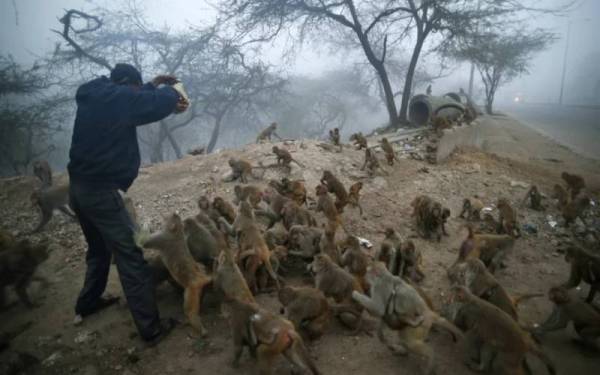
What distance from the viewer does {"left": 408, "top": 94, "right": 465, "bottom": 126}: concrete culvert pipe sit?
15595 millimetres

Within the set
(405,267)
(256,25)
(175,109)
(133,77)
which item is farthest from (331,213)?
(256,25)

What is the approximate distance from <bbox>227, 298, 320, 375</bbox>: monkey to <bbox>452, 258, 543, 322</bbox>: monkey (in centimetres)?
210

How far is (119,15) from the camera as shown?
61.2 feet

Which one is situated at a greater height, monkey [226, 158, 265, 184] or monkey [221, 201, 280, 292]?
monkey [226, 158, 265, 184]

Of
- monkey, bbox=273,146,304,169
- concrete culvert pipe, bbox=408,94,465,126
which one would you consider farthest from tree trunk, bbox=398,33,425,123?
monkey, bbox=273,146,304,169

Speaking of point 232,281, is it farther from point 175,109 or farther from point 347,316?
point 175,109

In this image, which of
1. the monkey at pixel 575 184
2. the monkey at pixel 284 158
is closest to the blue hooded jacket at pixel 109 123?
the monkey at pixel 284 158

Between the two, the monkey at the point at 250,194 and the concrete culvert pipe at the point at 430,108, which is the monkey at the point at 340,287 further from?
the concrete culvert pipe at the point at 430,108

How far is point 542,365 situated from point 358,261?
7.11 feet

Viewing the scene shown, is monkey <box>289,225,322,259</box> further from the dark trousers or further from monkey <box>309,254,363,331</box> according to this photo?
the dark trousers

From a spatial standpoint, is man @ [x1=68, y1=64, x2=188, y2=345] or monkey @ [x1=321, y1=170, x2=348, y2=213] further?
monkey @ [x1=321, y1=170, x2=348, y2=213]

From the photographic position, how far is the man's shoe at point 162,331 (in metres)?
4.26

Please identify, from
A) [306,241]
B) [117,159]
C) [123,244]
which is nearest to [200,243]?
[123,244]

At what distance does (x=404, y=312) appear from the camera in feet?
12.0
